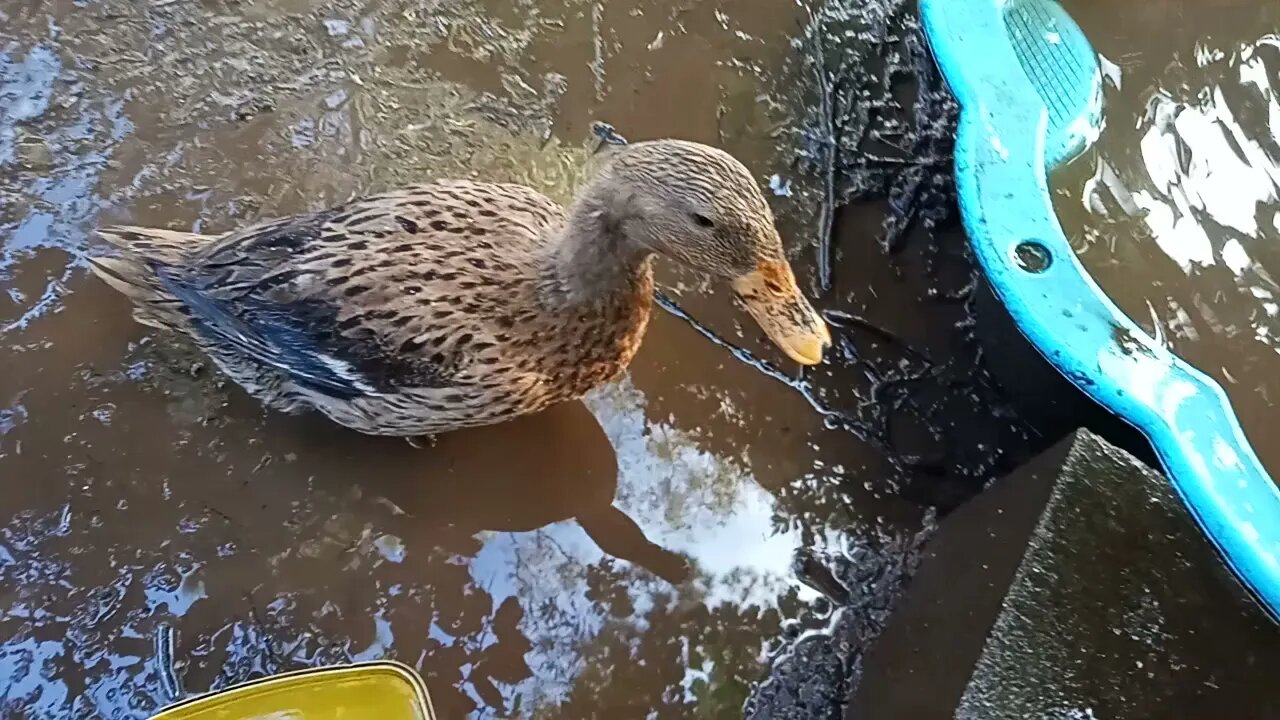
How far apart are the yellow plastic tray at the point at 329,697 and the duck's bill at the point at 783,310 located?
0.91 m

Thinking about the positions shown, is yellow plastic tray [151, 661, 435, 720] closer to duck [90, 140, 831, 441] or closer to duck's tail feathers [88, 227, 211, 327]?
duck [90, 140, 831, 441]

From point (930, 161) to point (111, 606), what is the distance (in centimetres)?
210

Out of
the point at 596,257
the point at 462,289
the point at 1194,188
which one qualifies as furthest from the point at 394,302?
the point at 1194,188

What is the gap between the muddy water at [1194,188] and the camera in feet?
6.99

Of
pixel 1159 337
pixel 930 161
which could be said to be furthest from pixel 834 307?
pixel 1159 337

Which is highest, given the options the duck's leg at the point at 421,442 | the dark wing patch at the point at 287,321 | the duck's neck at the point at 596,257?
the duck's neck at the point at 596,257

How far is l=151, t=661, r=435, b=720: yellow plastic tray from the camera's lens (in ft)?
5.80

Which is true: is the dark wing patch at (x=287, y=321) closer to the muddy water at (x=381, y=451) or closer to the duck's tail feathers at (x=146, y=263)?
the duck's tail feathers at (x=146, y=263)

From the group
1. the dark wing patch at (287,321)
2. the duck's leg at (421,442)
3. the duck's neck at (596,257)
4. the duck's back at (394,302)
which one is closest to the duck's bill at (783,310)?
the duck's neck at (596,257)

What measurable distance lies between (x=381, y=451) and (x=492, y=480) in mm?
246

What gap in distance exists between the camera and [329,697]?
181cm

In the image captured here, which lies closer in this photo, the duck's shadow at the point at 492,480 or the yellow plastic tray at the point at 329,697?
the yellow plastic tray at the point at 329,697

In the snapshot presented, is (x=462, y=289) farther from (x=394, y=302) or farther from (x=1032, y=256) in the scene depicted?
(x=1032, y=256)

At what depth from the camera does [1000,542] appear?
1.75 m
